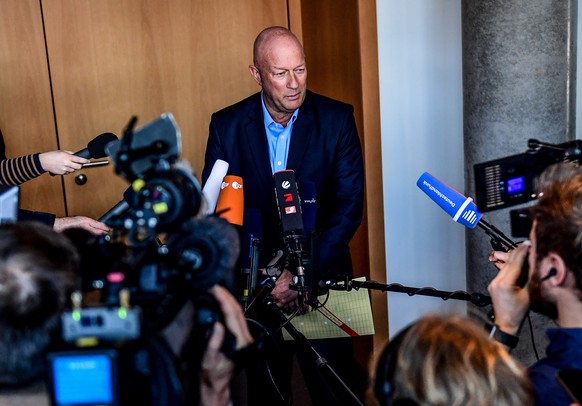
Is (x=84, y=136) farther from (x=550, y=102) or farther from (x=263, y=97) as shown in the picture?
(x=550, y=102)

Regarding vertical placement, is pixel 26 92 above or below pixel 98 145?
above

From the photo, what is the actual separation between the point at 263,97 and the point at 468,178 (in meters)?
0.94

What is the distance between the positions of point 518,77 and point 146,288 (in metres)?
2.10

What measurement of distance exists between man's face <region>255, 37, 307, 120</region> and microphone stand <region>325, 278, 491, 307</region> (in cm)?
79

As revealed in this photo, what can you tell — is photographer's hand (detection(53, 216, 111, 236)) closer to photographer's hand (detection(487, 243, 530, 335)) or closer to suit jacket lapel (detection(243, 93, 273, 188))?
suit jacket lapel (detection(243, 93, 273, 188))

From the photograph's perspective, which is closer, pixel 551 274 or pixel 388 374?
pixel 388 374

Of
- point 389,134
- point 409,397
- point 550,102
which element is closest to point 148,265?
point 409,397

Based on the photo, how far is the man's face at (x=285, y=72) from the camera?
2.84 m

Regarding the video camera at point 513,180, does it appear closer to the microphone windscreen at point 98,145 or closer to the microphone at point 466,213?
the microphone at point 466,213

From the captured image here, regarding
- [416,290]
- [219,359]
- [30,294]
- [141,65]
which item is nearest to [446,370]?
[219,359]

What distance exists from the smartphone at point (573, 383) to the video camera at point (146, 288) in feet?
1.93

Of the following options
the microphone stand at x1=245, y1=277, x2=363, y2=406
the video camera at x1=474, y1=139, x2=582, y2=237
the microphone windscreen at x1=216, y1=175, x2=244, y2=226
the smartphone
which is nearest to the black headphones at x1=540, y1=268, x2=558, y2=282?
the video camera at x1=474, y1=139, x2=582, y2=237

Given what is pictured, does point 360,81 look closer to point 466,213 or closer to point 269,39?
point 269,39

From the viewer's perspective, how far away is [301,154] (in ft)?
9.70
